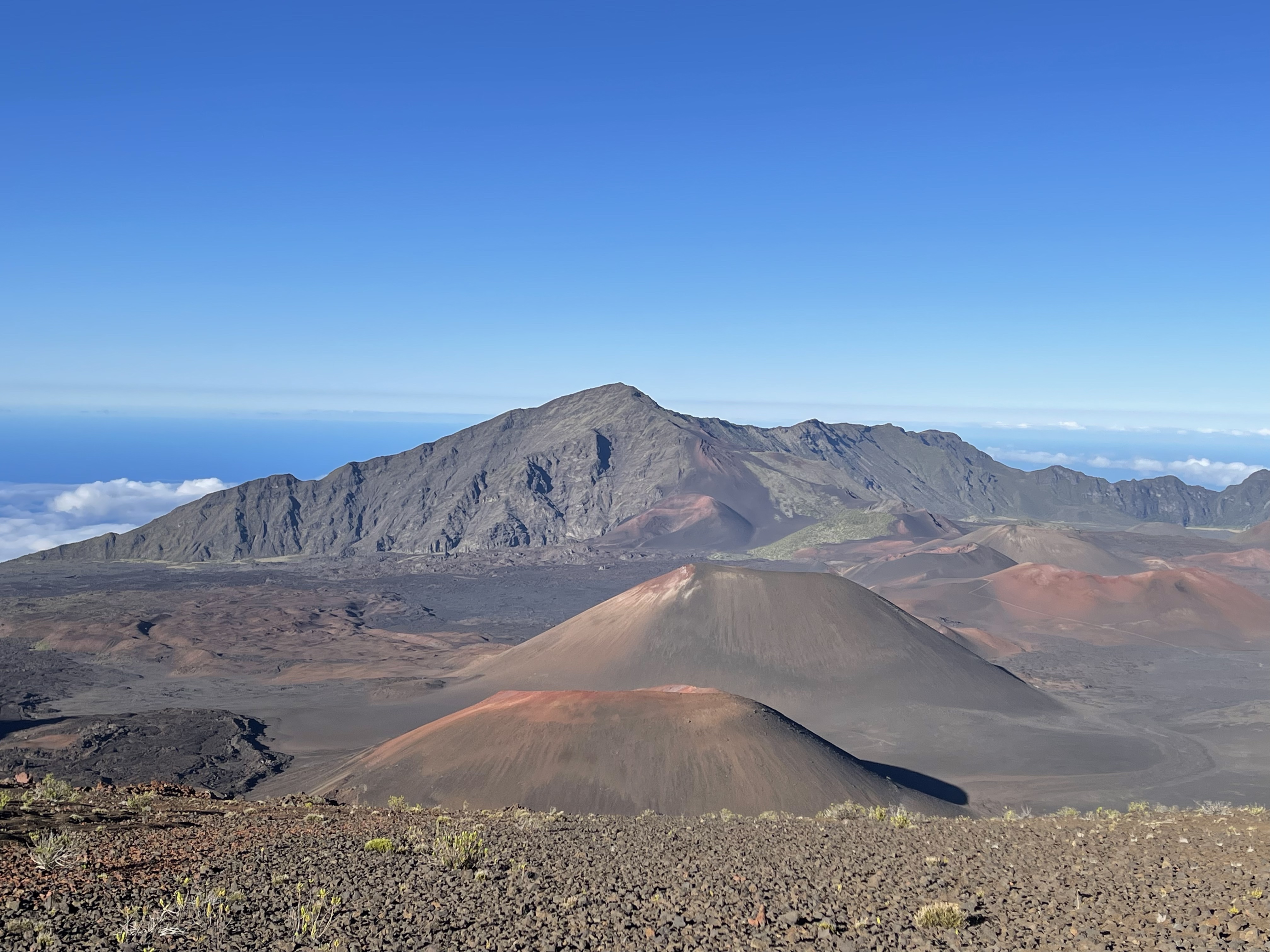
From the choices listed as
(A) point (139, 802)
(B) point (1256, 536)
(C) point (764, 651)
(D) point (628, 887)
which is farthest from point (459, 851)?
(B) point (1256, 536)

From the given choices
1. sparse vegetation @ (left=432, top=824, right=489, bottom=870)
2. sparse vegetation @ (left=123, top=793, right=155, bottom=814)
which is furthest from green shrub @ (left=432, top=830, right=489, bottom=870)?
sparse vegetation @ (left=123, top=793, right=155, bottom=814)

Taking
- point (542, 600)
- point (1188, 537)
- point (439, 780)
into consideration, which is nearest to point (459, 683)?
point (439, 780)

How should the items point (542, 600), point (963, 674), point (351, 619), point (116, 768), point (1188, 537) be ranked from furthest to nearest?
1. point (1188, 537)
2. point (542, 600)
3. point (351, 619)
4. point (963, 674)
5. point (116, 768)

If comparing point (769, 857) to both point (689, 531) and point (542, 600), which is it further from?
point (689, 531)

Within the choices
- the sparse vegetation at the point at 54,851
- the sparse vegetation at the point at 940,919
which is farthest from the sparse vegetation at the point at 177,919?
the sparse vegetation at the point at 940,919

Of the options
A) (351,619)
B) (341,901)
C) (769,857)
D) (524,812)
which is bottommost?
(351,619)
